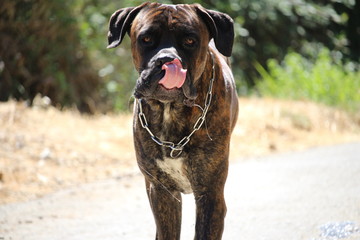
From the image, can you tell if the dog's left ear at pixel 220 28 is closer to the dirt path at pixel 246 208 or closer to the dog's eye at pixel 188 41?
the dog's eye at pixel 188 41

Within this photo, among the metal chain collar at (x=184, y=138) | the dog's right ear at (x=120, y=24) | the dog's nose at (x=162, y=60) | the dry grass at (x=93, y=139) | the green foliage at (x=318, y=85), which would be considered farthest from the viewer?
the green foliage at (x=318, y=85)

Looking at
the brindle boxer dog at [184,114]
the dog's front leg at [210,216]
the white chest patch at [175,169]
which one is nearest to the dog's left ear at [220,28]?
the brindle boxer dog at [184,114]

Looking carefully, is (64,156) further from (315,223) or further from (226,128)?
(226,128)

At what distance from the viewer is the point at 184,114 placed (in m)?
3.68

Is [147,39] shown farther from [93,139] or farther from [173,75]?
[93,139]

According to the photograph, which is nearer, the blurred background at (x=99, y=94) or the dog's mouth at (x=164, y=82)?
the dog's mouth at (x=164, y=82)

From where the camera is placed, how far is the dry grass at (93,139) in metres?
7.02

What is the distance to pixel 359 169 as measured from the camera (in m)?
6.91

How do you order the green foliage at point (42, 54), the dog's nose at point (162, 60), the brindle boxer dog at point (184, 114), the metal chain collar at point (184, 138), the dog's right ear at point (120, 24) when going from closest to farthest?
the dog's nose at point (162, 60) < the brindle boxer dog at point (184, 114) < the metal chain collar at point (184, 138) < the dog's right ear at point (120, 24) < the green foliage at point (42, 54)

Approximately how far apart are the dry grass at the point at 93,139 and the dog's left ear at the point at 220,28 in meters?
3.50

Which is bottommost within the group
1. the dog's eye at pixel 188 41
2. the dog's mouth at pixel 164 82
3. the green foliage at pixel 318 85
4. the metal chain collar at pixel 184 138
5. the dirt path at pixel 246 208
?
the green foliage at pixel 318 85

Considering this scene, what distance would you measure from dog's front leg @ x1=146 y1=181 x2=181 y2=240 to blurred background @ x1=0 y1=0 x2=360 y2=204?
2.91 meters

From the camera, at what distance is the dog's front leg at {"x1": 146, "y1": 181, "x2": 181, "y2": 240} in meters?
3.89

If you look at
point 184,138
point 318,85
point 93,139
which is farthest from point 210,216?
point 318,85
